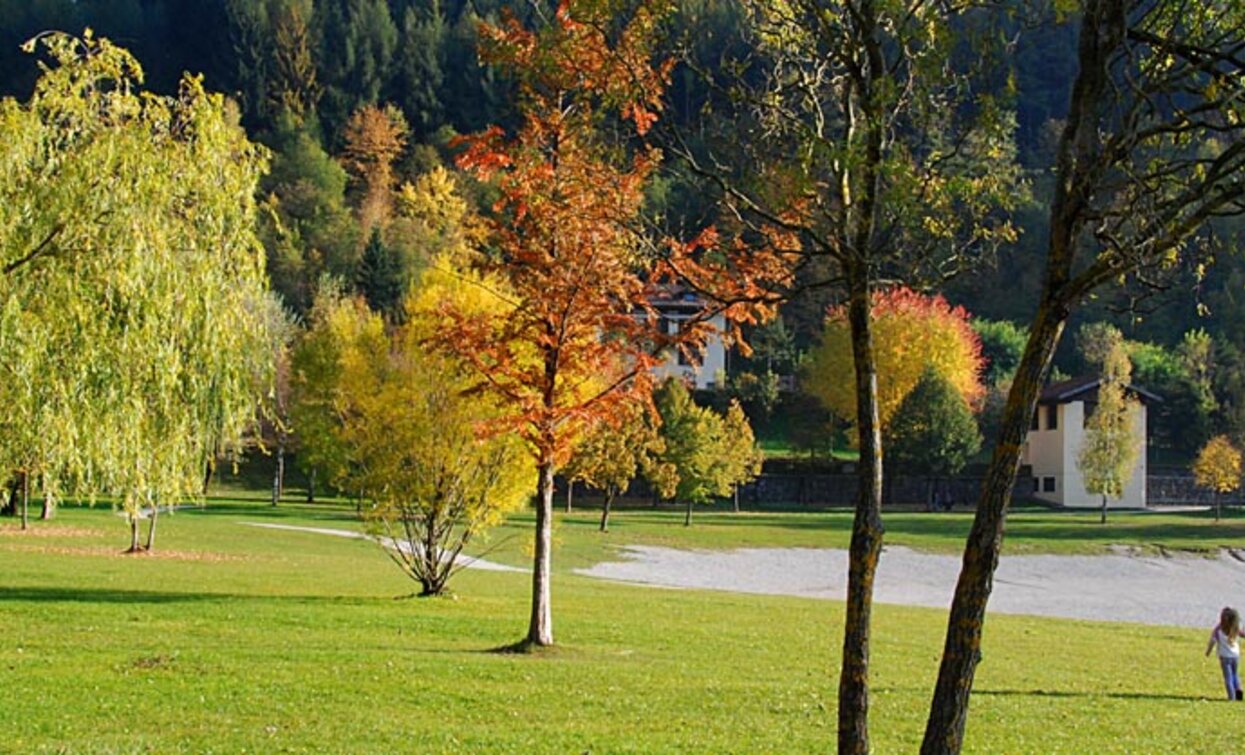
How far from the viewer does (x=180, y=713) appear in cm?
1353

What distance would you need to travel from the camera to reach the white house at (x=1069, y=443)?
7975 cm

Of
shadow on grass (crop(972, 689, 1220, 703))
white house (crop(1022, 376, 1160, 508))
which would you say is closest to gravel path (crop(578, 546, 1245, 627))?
shadow on grass (crop(972, 689, 1220, 703))

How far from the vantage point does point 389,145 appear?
409 feet

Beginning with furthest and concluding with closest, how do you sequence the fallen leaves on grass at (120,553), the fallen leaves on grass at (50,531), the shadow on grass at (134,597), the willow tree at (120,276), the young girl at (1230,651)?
the fallen leaves on grass at (50,531) < the fallen leaves on grass at (120,553) < the shadow on grass at (134,597) < the young girl at (1230,651) < the willow tree at (120,276)

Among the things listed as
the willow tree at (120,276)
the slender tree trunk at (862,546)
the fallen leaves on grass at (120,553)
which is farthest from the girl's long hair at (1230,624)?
the fallen leaves on grass at (120,553)

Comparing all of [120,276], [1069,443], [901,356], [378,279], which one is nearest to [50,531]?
[120,276]

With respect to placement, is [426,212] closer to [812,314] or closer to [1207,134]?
[812,314]

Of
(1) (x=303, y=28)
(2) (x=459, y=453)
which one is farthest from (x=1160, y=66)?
(1) (x=303, y=28)

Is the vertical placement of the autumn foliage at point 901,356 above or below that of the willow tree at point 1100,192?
above

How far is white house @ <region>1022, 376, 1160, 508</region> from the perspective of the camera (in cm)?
7975

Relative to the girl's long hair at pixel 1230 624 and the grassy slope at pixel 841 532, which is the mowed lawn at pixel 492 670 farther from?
the grassy slope at pixel 841 532

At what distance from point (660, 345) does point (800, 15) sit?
9.19m

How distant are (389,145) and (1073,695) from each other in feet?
372

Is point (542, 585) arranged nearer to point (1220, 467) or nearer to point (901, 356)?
point (1220, 467)
